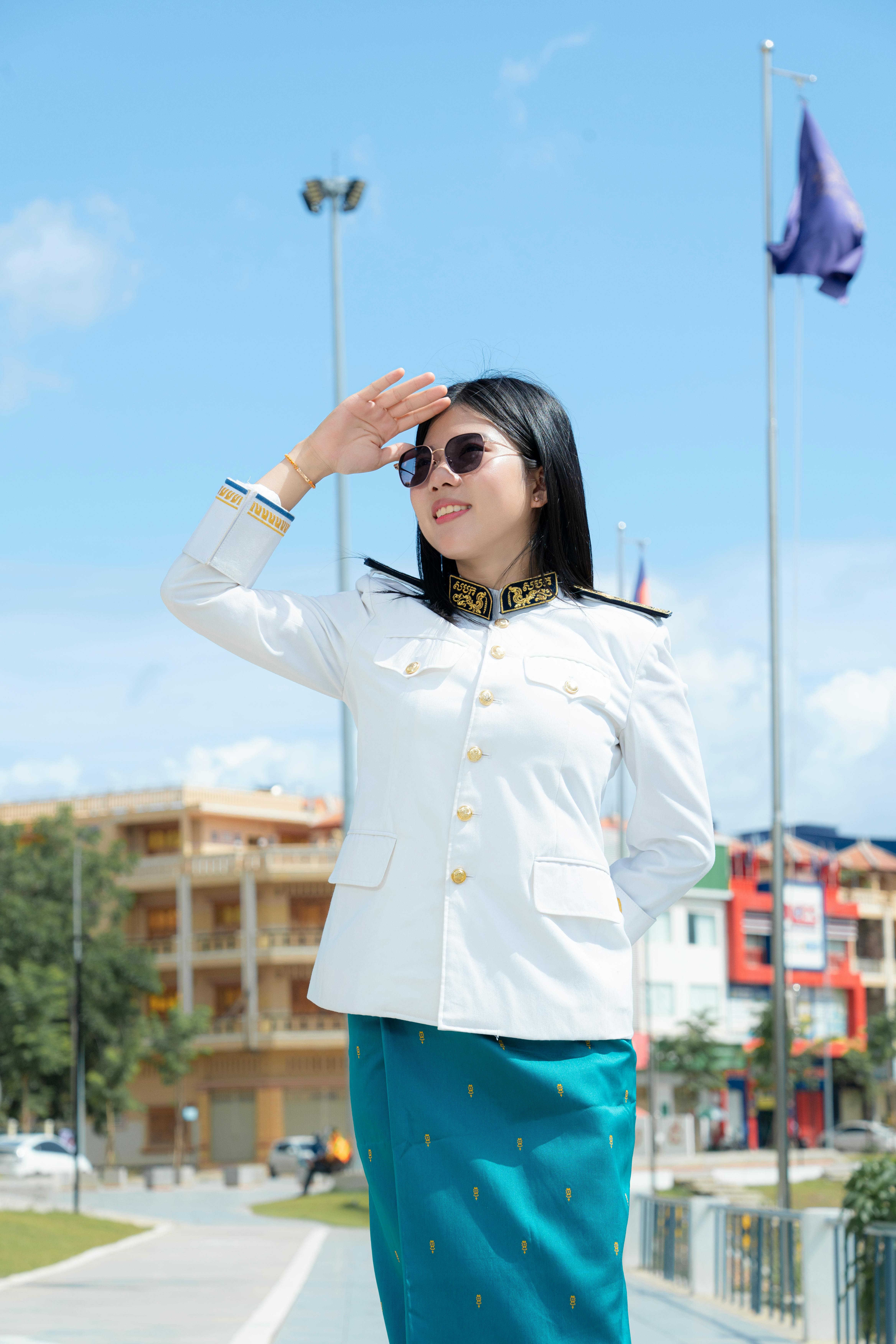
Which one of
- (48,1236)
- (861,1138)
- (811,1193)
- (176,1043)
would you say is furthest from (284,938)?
(48,1236)

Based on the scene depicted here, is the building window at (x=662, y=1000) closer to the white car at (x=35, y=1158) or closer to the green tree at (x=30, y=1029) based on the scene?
the green tree at (x=30, y=1029)

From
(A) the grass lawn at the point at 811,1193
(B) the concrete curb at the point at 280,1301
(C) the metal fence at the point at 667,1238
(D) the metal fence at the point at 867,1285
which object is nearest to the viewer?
(D) the metal fence at the point at 867,1285

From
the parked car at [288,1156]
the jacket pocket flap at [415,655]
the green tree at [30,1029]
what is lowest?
the parked car at [288,1156]

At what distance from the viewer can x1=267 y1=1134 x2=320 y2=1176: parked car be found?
40375mm

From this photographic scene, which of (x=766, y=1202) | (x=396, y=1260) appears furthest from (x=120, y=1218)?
(x=396, y=1260)

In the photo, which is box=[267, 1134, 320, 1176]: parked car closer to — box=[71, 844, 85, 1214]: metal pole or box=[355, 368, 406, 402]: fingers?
box=[71, 844, 85, 1214]: metal pole

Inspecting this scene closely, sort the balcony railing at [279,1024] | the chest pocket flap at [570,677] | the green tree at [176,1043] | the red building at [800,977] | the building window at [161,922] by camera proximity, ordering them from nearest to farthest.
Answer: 1. the chest pocket flap at [570,677]
2. the green tree at [176,1043]
3. the balcony railing at [279,1024]
4. the building window at [161,922]
5. the red building at [800,977]

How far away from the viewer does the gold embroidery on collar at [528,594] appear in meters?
2.79

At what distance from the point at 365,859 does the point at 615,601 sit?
69 cm

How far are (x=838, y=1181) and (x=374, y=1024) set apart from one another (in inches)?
1331

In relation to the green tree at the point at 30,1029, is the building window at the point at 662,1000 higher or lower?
lower

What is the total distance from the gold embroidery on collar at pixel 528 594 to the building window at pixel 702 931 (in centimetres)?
4985

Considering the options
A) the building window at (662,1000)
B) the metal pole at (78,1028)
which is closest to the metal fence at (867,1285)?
the metal pole at (78,1028)

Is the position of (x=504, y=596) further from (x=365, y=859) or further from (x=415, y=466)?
(x=365, y=859)
